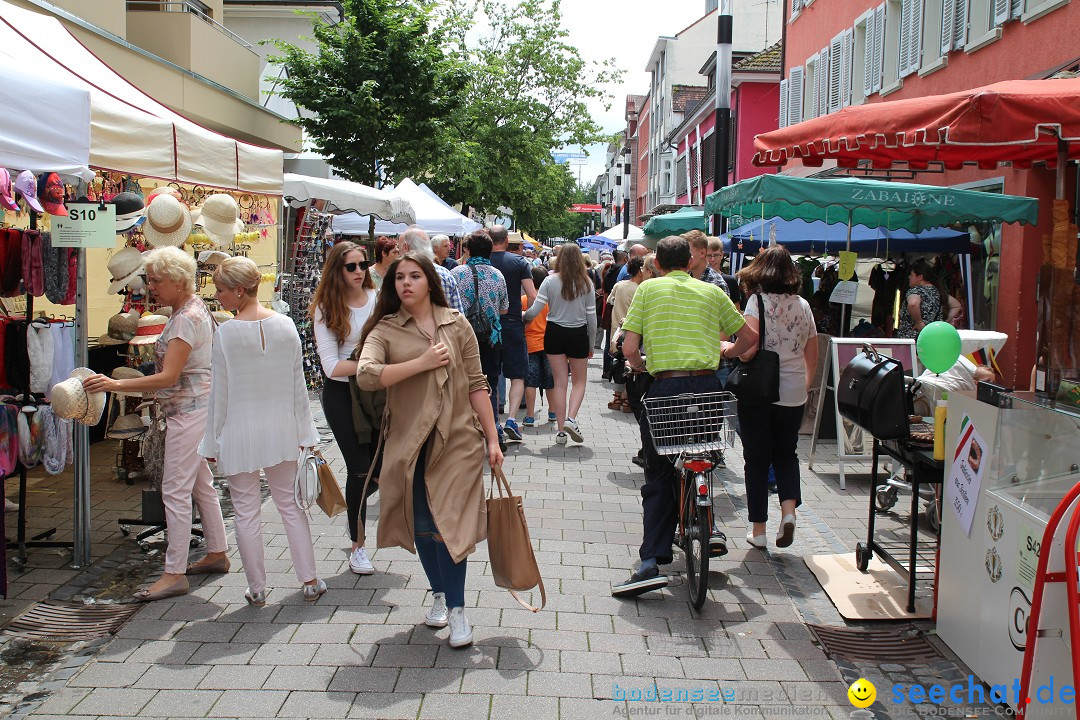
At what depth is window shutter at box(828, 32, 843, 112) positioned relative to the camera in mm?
19734

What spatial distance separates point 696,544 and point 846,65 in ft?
55.3

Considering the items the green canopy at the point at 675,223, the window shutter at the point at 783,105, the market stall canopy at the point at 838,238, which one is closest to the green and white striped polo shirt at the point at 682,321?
the market stall canopy at the point at 838,238

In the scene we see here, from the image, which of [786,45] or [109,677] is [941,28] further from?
[109,677]

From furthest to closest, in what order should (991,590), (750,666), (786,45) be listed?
(786,45) → (750,666) → (991,590)

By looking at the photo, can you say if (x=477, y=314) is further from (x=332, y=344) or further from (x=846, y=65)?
(x=846, y=65)

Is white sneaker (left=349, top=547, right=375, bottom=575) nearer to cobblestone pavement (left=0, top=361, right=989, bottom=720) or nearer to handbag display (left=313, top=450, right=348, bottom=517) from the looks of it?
cobblestone pavement (left=0, top=361, right=989, bottom=720)

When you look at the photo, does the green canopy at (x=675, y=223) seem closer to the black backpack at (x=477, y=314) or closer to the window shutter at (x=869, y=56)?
the window shutter at (x=869, y=56)

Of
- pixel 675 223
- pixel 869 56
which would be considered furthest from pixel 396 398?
pixel 869 56

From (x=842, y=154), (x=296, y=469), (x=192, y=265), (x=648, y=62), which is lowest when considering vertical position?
(x=296, y=469)

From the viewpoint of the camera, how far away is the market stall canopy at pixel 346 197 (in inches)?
427

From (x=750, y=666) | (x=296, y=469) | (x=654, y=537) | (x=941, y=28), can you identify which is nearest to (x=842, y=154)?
(x=654, y=537)

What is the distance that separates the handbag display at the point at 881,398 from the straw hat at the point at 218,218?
14.9 ft

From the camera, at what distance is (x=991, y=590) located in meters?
3.94

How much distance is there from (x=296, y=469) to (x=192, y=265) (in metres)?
1.20
